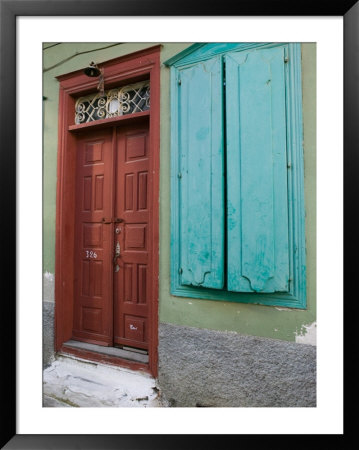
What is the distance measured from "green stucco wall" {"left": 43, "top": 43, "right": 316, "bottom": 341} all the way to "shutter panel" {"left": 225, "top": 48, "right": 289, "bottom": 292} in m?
0.16

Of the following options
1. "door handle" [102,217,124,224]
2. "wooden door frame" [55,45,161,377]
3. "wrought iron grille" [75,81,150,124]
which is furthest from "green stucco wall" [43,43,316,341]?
"door handle" [102,217,124,224]

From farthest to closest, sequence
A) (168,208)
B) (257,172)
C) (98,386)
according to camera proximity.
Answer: (98,386) → (168,208) → (257,172)

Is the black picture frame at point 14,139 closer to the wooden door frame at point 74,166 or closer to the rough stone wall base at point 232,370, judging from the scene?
the rough stone wall base at point 232,370

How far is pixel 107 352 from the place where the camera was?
2494 millimetres

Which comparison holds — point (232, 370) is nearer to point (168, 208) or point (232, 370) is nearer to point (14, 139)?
point (168, 208)

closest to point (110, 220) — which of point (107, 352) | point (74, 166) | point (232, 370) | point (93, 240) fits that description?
point (93, 240)

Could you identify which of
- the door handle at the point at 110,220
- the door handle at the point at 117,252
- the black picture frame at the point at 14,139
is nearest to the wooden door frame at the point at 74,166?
the door handle at the point at 110,220

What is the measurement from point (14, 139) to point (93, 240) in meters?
1.49

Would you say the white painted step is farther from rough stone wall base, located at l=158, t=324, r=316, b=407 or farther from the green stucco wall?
the green stucco wall

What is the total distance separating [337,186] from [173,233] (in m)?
1.19

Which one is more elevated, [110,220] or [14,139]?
[14,139]

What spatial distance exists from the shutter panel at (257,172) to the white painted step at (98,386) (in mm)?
1227

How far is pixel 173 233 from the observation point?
6.83ft

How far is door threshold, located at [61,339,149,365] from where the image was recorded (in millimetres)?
2377
